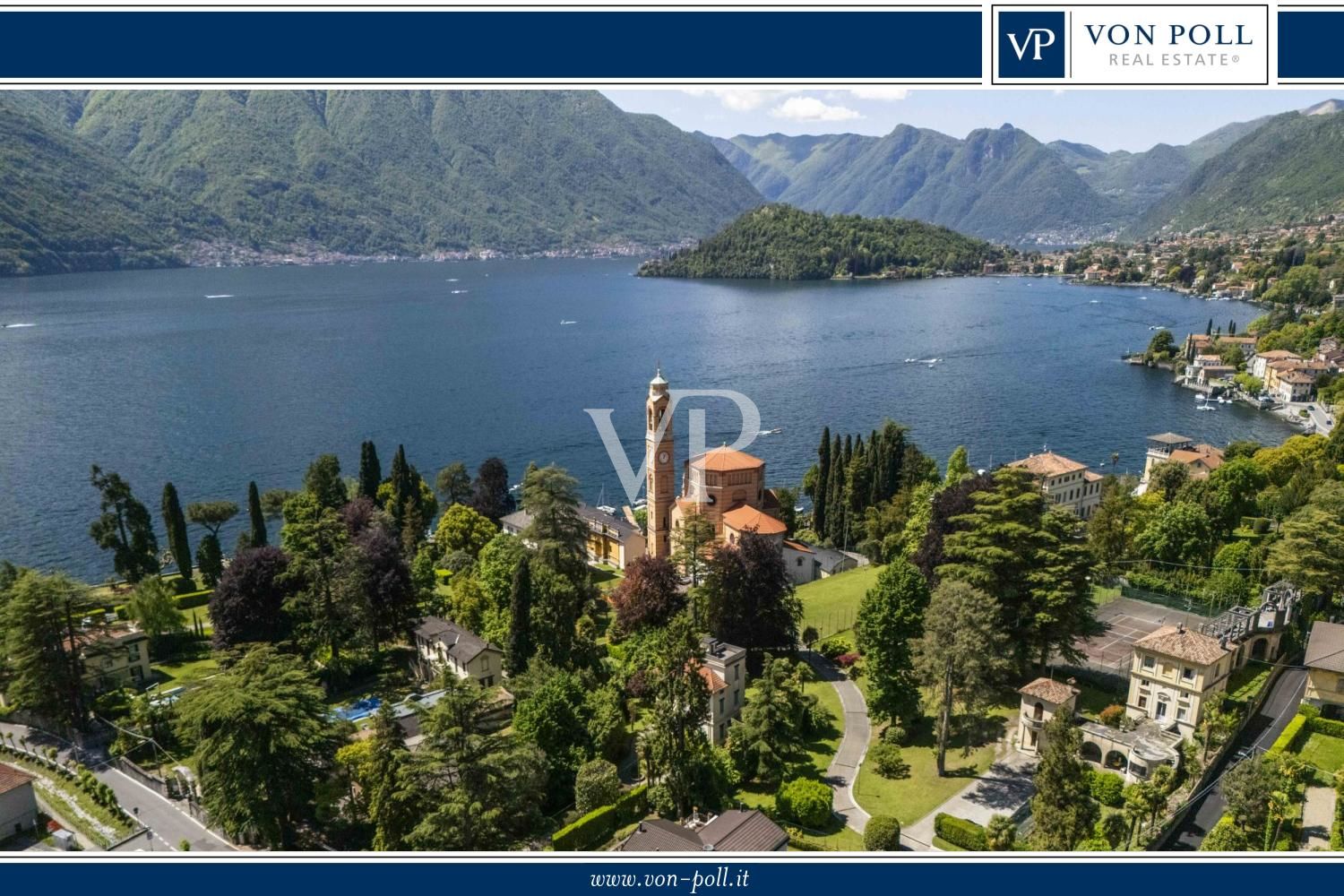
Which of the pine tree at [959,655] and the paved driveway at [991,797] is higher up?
the pine tree at [959,655]

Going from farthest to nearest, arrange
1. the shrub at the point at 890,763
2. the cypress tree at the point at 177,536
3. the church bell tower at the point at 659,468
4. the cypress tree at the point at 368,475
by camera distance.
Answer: the cypress tree at the point at 368,475, the cypress tree at the point at 177,536, the church bell tower at the point at 659,468, the shrub at the point at 890,763

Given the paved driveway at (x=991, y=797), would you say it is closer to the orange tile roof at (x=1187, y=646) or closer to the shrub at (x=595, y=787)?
the orange tile roof at (x=1187, y=646)

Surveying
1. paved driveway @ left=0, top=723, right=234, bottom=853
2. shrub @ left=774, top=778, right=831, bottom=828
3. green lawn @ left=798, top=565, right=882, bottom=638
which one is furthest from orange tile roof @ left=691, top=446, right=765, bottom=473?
paved driveway @ left=0, top=723, right=234, bottom=853

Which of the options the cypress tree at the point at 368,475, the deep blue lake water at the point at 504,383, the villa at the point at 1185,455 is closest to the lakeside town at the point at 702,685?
the cypress tree at the point at 368,475

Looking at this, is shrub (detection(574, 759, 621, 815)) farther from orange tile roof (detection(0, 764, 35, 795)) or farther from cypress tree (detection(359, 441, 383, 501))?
cypress tree (detection(359, 441, 383, 501))

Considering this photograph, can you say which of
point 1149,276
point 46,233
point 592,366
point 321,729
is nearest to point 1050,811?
point 321,729
